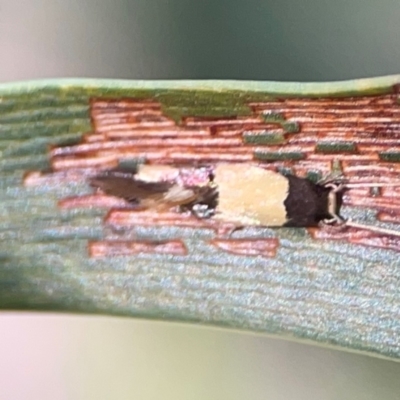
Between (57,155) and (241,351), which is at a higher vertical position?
(57,155)

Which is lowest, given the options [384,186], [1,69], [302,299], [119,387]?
[119,387]

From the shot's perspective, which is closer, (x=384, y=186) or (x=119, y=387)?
(x=384, y=186)

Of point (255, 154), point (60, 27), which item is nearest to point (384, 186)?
point (255, 154)

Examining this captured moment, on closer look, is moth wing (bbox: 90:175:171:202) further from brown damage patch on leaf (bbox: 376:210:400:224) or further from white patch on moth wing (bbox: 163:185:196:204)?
brown damage patch on leaf (bbox: 376:210:400:224)

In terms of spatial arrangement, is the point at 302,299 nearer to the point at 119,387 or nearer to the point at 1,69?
the point at 119,387

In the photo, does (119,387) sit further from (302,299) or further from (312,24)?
(312,24)
